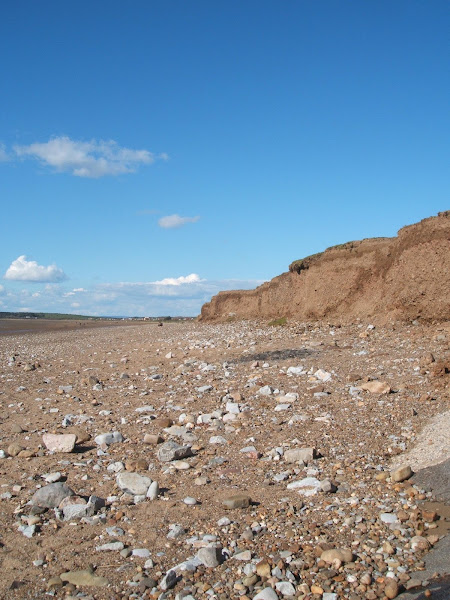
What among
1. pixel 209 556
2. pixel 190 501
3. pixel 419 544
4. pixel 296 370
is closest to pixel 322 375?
pixel 296 370

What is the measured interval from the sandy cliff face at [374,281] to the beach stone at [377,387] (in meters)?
5.42

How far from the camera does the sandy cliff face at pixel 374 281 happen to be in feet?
40.0

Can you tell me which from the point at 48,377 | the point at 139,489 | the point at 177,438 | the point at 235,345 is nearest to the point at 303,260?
the point at 235,345

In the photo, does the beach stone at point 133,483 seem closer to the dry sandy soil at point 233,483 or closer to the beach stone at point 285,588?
the dry sandy soil at point 233,483

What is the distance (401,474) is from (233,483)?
1517mm

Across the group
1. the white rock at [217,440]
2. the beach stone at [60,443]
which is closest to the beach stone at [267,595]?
the white rock at [217,440]

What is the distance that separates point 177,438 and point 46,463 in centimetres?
153

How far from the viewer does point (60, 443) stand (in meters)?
5.82

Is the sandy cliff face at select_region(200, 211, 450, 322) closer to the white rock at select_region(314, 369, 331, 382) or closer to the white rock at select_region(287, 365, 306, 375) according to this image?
the white rock at select_region(287, 365, 306, 375)

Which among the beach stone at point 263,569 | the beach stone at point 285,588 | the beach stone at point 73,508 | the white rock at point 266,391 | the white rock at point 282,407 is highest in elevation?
the white rock at point 266,391

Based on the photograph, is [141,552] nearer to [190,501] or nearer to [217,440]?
[190,501]

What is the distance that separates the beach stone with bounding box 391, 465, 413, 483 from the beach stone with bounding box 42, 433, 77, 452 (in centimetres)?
347

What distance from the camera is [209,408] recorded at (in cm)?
732

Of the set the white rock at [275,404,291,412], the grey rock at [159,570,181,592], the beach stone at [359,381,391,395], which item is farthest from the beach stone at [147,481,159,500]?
the beach stone at [359,381,391,395]
